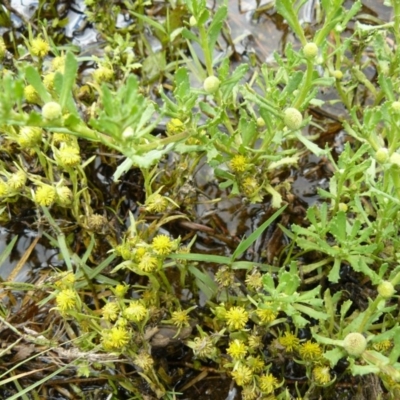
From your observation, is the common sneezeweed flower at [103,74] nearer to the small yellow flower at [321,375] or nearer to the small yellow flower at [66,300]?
the small yellow flower at [66,300]

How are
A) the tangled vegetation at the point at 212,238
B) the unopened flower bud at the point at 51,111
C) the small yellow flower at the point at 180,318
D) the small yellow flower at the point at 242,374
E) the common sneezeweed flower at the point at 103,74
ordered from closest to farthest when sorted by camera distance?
the unopened flower bud at the point at 51,111 → the tangled vegetation at the point at 212,238 → the small yellow flower at the point at 242,374 → the small yellow flower at the point at 180,318 → the common sneezeweed flower at the point at 103,74

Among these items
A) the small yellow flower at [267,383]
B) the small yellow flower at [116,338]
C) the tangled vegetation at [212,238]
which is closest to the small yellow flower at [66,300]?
the tangled vegetation at [212,238]

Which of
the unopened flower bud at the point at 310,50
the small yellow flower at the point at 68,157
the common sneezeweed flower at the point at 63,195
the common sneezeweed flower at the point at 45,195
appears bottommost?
the common sneezeweed flower at the point at 63,195

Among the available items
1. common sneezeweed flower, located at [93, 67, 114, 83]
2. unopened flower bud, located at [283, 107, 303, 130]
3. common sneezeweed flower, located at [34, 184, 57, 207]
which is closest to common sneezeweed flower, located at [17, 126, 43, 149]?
common sneezeweed flower, located at [34, 184, 57, 207]

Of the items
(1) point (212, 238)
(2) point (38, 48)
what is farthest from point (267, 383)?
(2) point (38, 48)

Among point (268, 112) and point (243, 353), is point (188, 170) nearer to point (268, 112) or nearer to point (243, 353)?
point (268, 112)

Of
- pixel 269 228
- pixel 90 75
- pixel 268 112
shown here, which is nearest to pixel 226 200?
pixel 269 228
